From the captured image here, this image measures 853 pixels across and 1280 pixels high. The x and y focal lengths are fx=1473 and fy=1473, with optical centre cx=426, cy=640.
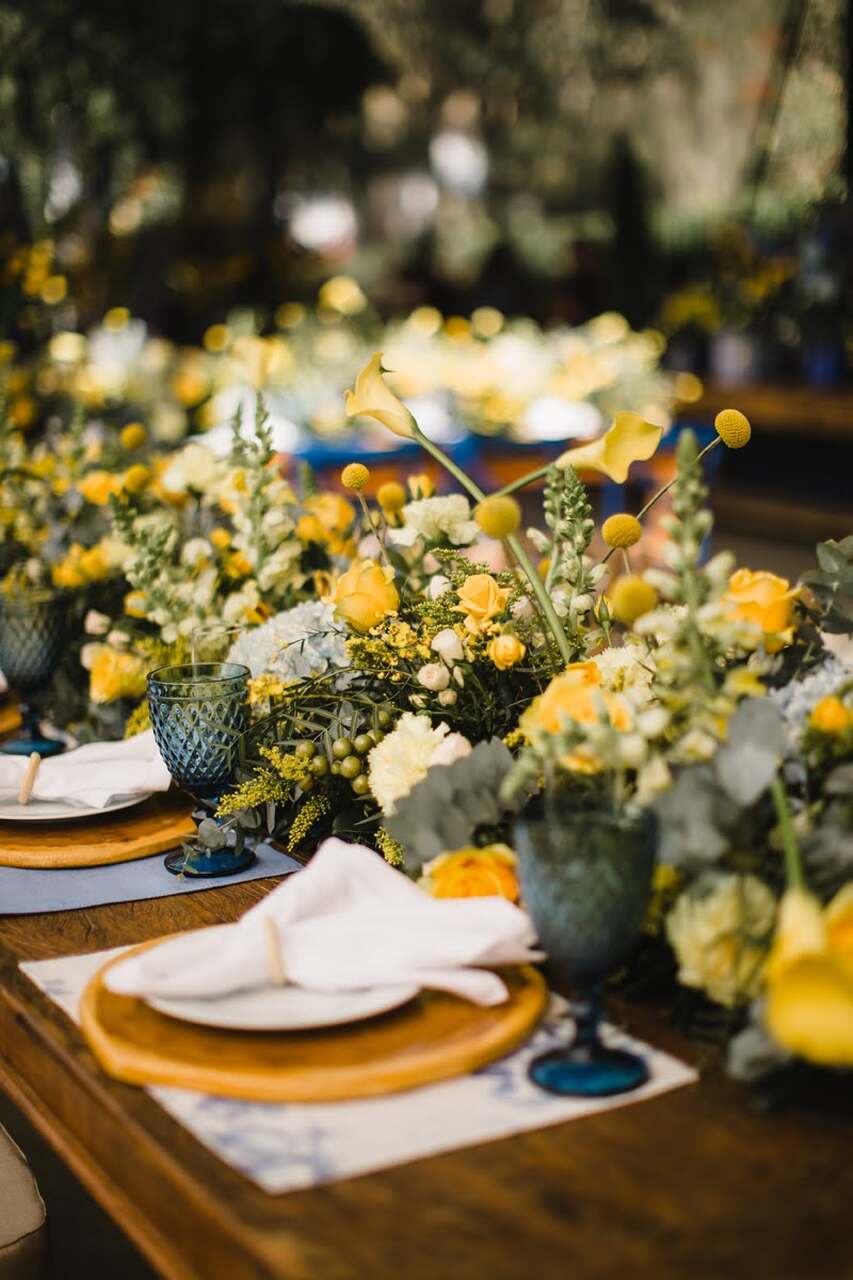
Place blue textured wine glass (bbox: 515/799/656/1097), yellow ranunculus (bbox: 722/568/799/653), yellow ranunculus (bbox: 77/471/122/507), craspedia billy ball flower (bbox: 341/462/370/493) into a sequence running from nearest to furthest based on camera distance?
blue textured wine glass (bbox: 515/799/656/1097), yellow ranunculus (bbox: 722/568/799/653), craspedia billy ball flower (bbox: 341/462/370/493), yellow ranunculus (bbox: 77/471/122/507)

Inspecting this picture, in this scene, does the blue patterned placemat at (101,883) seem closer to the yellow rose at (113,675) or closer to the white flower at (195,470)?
the yellow rose at (113,675)

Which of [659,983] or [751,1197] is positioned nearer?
[751,1197]

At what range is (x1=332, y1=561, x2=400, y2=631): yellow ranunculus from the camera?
1.24m

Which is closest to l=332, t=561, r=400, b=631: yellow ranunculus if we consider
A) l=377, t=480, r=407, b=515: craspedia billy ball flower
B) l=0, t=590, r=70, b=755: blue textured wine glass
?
l=377, t=480, r=407, b=515: craspedia billy ball flower

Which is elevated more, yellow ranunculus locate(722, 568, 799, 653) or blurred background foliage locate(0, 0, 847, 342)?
blurred background foliage locate(0, 0, 847, 342)

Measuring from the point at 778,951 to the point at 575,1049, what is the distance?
0.66 feet

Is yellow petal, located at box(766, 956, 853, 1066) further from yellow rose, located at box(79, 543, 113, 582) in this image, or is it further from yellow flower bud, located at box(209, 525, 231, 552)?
yellow rose, located at box(79, 543, 113, 582)

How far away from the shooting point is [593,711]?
0.95 m

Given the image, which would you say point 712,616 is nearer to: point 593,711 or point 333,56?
point 593,711

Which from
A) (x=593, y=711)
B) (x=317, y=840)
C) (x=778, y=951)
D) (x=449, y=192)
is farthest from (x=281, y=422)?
(x=449, y=192)

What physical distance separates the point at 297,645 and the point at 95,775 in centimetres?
24

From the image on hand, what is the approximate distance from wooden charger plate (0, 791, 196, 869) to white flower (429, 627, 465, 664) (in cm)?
30

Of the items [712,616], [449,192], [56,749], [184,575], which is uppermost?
[449,192]

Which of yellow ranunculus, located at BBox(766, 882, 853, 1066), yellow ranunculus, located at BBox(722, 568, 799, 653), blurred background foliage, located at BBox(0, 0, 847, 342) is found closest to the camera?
yellow ranunculus, located at BBox(766, 882, 853, 1066)
